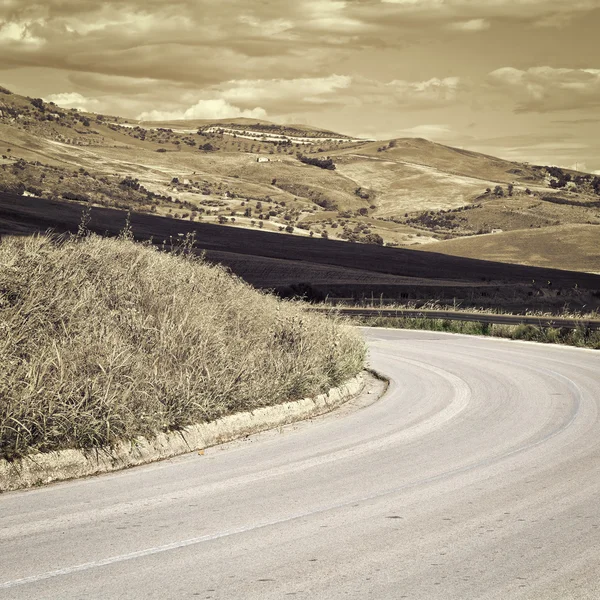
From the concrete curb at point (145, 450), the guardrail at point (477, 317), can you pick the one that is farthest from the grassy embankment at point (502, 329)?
the concrete curb at point (145, 450)

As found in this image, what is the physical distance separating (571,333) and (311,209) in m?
112

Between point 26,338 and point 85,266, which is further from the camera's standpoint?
point 85,266

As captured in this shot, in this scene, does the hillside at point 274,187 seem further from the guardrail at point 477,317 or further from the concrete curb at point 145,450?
the concrete curb at point 145,450

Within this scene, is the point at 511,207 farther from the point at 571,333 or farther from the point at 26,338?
the point at 26,338

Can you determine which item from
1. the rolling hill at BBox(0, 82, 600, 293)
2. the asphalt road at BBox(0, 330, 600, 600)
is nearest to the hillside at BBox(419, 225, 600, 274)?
the rolling hill at BBox(0, 82, 600, 293)

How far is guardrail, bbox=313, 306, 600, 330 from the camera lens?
1161 inches

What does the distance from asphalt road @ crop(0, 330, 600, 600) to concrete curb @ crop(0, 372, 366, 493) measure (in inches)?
8.7

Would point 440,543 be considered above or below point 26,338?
below

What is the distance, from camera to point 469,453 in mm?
9797

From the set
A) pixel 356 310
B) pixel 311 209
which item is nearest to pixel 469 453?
pixel 356 310

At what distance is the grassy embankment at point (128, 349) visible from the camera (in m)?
8.77

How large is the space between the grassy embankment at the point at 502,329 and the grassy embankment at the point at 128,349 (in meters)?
11.7

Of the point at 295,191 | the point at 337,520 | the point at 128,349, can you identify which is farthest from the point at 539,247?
the point at 337,520

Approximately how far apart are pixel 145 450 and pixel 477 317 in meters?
24.7
